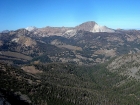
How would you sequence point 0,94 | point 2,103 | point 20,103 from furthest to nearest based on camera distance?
point 20,103 → point 0,94 → point 2,103

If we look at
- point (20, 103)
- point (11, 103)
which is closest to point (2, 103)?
point (11, 103)

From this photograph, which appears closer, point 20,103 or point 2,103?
point 2,103

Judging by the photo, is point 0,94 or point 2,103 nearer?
point 2,103

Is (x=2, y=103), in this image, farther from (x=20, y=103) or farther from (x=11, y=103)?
(x=20, y=103)

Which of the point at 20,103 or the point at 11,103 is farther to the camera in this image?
the point at 20,103

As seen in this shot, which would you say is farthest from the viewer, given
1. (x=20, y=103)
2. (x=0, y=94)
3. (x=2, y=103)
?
(x=20, y=103)

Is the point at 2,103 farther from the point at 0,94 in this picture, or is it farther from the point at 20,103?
the point at 20,103
